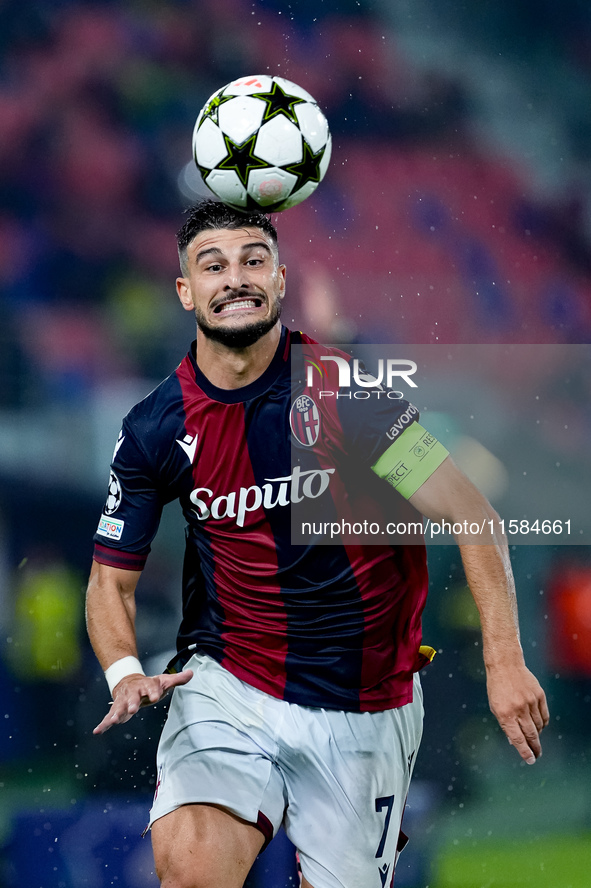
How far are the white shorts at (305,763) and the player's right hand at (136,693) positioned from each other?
22cm

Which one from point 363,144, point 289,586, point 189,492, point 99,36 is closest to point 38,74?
point 99,36

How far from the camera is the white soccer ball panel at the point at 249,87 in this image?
102 inches

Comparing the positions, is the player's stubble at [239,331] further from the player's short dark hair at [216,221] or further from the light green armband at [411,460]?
the light green armband at [411,460]

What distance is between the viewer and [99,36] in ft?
12.3

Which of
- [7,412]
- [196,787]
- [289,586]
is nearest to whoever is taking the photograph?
[196,787]

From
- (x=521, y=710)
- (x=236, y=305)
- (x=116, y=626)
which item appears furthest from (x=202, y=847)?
(x=236, y=305)

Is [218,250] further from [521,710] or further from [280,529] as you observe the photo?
[521,710]

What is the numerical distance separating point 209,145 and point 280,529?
3.39 ft

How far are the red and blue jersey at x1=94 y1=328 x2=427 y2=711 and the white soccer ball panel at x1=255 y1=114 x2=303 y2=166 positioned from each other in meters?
0.50

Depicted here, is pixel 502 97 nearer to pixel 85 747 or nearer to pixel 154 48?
pixel 154 48

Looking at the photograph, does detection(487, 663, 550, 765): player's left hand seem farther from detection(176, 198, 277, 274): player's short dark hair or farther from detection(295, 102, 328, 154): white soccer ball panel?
detection(295, 102, 328, 154): white soccer ball panel

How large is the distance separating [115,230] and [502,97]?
1.61 metres

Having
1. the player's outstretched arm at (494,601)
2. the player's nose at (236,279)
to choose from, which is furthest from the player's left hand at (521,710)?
the player's nose at (236,279)

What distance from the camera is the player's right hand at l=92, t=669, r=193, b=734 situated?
7.22 feet
